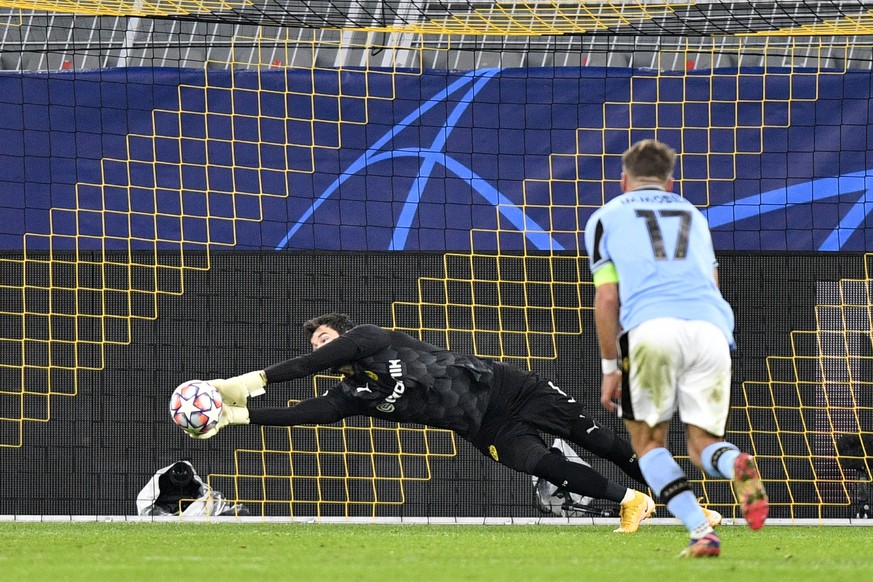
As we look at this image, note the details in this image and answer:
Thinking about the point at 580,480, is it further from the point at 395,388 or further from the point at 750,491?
the point at 750,491

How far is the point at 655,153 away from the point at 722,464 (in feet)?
3.93

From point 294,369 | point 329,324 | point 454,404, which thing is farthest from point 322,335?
point 454,404

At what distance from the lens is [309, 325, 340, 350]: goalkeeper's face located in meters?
8.20

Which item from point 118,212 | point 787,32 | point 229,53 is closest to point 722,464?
point 787,32

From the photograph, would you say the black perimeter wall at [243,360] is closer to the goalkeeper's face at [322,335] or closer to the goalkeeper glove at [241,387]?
the goalkeeper's face at [322,335]

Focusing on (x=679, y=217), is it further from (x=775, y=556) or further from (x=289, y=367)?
(x=289, y=367)

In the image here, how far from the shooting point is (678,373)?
17.4ft

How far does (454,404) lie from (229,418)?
1.31m

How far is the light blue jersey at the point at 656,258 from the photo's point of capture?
5.29 metres

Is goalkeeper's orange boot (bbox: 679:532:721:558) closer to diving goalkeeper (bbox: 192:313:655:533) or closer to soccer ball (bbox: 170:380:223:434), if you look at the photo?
diving goalkeeper (bbox: 192:313:655:533)

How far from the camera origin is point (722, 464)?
5.24 m

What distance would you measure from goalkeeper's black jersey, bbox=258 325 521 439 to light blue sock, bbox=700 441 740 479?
3.02 m

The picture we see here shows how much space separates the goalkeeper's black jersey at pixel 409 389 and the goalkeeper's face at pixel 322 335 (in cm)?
20

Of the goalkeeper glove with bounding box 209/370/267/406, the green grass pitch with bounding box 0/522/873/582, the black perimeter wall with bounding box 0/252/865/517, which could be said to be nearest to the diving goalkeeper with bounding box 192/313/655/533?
the goalkeeper glove with bounding box 209/370/267/406
